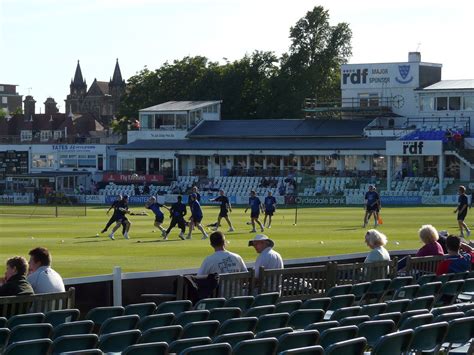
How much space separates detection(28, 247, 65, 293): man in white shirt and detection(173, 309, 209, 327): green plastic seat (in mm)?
2909

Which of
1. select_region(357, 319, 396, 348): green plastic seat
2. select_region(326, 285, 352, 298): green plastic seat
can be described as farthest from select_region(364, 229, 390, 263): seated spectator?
select_region(357, 319, 396, 348): green plastic seat

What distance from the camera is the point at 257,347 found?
31.5 feet

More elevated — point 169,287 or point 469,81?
point 469,81

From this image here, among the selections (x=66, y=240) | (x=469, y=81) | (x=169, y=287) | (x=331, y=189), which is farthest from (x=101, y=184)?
(x=169, y=287)

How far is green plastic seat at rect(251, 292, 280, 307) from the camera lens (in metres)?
13.9

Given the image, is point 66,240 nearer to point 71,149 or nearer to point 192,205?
point 192,205

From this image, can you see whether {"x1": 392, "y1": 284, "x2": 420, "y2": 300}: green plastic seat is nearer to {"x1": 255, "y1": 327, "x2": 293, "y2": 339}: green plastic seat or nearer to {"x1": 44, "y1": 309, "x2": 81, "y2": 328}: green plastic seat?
{"x1": 44, "y1": 309, "x2": 81, "y2": 328}: green plastic seat

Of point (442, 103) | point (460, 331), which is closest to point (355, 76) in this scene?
point (442, 103)

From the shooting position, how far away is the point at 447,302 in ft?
49.9

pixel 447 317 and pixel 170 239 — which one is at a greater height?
pixel 447 317

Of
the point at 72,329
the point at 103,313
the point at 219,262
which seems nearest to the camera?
the point at 72,329

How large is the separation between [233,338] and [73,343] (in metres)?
1.36

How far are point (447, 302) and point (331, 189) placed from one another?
222 feet

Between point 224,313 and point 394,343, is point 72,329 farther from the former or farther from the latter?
point 394,343
